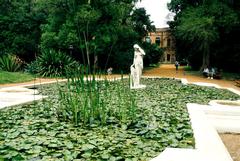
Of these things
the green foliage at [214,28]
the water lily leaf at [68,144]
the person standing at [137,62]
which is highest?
the green foliage at [214,28]

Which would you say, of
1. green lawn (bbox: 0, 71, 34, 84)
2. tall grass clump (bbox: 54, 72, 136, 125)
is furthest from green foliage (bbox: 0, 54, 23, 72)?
tall grass clump (bbox: 54, 72, 136, 125)

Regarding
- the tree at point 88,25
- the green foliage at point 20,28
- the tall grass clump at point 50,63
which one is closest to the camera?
the tall grass clump at point 50,63

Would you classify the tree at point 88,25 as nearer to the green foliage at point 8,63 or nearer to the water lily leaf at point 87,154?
the green foliage at point 8,63

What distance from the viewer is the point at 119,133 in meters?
4.85

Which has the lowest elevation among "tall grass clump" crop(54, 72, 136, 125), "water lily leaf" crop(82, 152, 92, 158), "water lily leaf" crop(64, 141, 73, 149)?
"water lily leaf" crop(82, 152, 92, 158)

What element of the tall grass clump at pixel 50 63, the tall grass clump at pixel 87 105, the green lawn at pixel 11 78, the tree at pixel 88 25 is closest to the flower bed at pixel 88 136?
the tall grass clump at pixel 87 105

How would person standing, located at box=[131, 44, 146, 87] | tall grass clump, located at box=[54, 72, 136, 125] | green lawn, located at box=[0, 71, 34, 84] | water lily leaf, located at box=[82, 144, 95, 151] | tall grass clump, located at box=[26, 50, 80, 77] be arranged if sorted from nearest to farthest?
water lily leaf, located at box=[82, 144, 95, 151] → tall grass clump, located at box=[54, 72, 136, 125] → person standing, located at box=[131, 44, 146, 87] → green lawn, located at box=[0, 71, 34, 84] → tall grass clump, located at box=[26, 50, 80, 77]

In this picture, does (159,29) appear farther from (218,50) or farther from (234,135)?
(234,135)

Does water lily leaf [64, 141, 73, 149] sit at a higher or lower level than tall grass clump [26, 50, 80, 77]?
lower

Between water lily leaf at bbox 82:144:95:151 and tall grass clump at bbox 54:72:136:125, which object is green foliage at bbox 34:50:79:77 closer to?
tall grass clump at bbox 54:72:136:125

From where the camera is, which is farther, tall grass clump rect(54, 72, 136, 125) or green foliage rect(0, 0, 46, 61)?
green foliage rect(0, 0, 46, 61)

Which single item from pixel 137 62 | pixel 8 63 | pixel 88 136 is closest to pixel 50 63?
pixel 8 63

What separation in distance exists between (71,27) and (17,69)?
457cm

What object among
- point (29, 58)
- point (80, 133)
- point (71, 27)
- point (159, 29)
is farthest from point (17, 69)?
point (159, 29)
